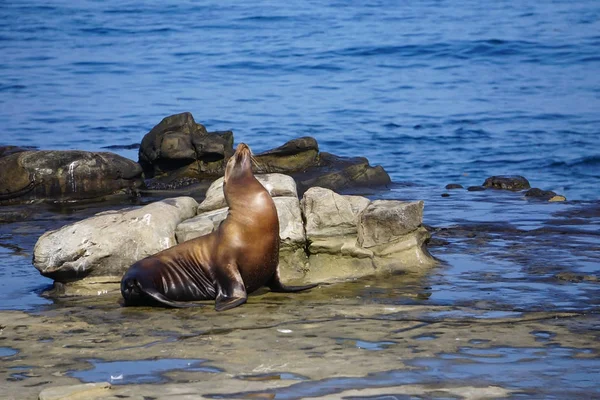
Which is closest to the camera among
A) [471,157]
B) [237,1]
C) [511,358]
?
[511,358]

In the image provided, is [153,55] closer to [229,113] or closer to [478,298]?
[229,113]

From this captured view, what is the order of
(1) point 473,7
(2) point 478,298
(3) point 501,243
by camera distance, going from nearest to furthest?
1. (2) point 478,298
2. (3) point 501,243
3. (1) point 473,7

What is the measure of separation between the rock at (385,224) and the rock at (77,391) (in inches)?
141

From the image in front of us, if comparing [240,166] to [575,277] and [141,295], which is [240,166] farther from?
[575,277]

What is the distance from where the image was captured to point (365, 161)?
1451cm

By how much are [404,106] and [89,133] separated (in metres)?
8.03

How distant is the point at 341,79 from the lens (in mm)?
29750

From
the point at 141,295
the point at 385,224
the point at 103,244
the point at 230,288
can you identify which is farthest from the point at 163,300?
the point at 385,224

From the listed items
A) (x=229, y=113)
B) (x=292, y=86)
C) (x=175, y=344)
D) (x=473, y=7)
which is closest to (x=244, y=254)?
(x=175, y=344)

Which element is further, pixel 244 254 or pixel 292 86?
pixel 292 86

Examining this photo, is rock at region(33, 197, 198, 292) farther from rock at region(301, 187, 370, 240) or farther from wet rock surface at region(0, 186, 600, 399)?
rock at region(301, 187, 370, 240)

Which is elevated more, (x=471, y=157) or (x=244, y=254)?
(x=244, y=254)

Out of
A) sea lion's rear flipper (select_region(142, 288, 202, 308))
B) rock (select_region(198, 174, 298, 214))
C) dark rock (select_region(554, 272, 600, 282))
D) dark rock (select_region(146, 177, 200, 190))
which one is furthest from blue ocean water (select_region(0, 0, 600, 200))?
sea lion's rear flipper (select_region(142, 288, 202, 308))

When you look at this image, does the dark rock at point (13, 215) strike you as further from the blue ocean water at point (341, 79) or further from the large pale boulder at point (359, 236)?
the blue ocean water at point (341, 79)
